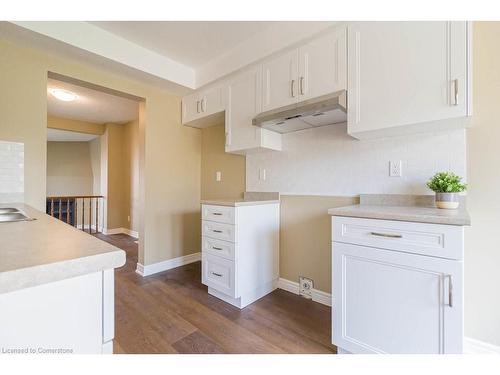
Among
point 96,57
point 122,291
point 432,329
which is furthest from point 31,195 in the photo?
point 432,329

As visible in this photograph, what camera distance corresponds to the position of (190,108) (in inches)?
112

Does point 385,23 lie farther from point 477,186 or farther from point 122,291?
point 122,291

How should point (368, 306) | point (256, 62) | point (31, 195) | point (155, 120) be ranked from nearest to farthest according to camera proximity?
point (368, 306)
point (31, 195)
point (256, 62)
point (155, 120)

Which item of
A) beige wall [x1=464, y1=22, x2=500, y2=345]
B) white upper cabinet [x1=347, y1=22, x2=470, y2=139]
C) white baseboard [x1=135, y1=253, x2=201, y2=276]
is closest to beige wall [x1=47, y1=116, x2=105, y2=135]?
white baseboard [x1=135, y1=253, x2=201, y2=276]

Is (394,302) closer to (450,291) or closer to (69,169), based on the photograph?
(450,291)

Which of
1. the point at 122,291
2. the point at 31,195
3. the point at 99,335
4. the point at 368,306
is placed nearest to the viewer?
the point at 99,335

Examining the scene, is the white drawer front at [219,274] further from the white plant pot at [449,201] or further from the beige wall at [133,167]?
the beige wall at [133,167]

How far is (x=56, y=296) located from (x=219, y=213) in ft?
5.04

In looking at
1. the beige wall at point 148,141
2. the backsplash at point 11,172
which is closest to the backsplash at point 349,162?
the beige wall at point 148,141

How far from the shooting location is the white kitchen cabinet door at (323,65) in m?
1.57

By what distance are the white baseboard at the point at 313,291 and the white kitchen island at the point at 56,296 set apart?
1783mm

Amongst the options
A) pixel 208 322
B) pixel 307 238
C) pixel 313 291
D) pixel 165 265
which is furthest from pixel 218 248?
pixel 165 265

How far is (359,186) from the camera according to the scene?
1798 mm
